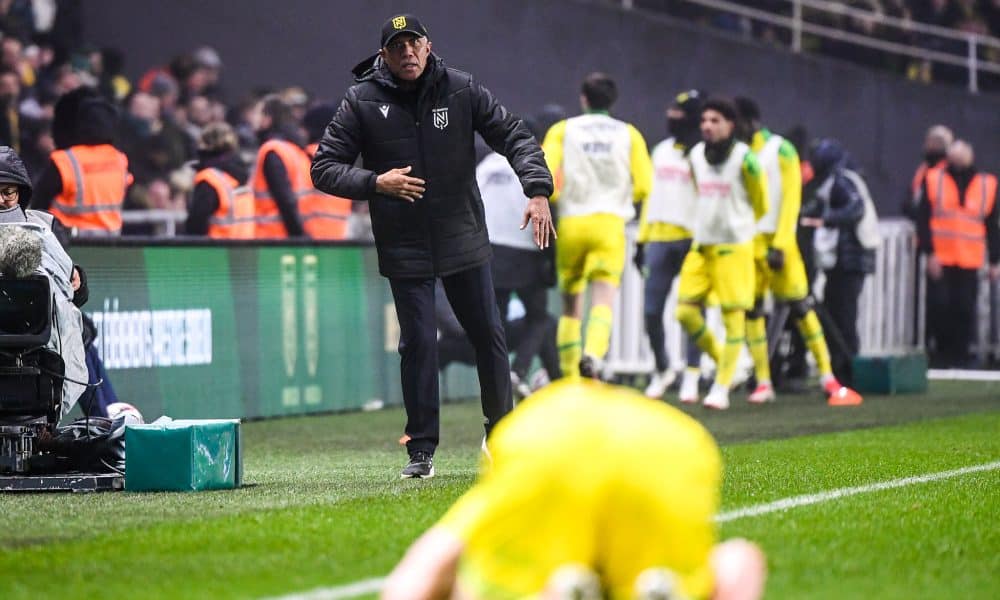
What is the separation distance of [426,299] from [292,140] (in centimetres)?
658

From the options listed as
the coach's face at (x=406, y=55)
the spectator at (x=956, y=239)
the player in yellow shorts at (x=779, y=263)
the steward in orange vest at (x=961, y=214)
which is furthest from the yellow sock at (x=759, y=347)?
the coach's face at (x=406, y=55)

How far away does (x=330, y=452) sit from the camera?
11.3 m

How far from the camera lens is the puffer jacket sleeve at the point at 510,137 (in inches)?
361

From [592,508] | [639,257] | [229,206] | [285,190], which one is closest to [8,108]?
[285,190]

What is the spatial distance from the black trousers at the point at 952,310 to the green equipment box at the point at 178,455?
1307 cm

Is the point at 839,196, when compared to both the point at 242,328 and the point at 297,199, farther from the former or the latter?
the point at 242,328

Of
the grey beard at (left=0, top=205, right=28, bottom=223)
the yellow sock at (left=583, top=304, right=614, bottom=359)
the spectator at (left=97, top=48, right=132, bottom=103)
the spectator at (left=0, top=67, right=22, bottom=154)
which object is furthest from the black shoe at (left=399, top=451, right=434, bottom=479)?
the spectator at (left=97, top=48, right=132, bottom=103)

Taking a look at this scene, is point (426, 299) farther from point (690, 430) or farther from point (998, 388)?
point (998, 388)

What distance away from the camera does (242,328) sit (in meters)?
13.6

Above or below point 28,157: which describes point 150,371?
below

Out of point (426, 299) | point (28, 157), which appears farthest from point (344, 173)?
point (28, 157)

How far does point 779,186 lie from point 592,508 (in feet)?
37.4

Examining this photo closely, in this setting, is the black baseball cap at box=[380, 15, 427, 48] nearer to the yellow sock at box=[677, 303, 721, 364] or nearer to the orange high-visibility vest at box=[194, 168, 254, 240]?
the orange high-visibility vest at box=[194, 168, 254, 240]

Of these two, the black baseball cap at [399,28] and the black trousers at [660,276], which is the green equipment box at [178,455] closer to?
the black baseball cap at [399,28]
